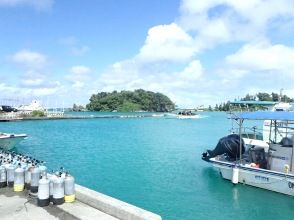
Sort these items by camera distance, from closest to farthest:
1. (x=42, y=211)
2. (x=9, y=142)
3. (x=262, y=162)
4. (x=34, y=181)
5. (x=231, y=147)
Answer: (x=42, y=211)
(x=34, y=181)
(x=262, y=162)
(x=231, y=147)
(x=9, y=142)

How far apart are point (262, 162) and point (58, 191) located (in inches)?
591

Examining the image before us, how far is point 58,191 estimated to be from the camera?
9.39 m

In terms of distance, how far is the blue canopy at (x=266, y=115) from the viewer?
18.7 metres

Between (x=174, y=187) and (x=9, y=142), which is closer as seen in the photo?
(x=174, y=187)

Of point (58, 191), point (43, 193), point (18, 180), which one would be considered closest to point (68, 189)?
point (58, 191)

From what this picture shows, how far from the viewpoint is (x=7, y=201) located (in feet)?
32.3

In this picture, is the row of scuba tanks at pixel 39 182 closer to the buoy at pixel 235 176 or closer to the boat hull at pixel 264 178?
the buoy at pixel 235 176

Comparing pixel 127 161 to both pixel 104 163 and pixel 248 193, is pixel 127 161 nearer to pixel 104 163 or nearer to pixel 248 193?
pixel 104 163

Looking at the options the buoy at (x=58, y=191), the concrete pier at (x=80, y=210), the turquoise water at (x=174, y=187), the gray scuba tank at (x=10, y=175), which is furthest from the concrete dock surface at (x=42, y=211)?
the turquoise water at (x=174, y=187)

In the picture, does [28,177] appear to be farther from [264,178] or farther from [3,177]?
[264,178]

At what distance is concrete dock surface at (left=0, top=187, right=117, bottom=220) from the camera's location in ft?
28.4

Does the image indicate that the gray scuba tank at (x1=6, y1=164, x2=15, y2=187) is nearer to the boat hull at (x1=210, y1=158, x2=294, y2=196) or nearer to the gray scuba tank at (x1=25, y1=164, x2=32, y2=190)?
the gray scuba tank at (x1=25, y1=164, x2=32, y2=190)

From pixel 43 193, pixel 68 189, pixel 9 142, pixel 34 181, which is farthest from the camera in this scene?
pixel 9 142

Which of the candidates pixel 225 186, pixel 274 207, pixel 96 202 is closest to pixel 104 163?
pixel 225 186
